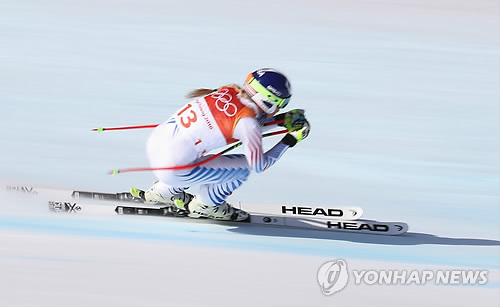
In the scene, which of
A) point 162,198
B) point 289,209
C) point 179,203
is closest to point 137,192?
point 162,198

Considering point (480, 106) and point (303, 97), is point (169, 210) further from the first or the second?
point (480, 106)

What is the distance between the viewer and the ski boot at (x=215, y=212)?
21.7 ft

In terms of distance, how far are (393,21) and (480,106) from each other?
2467 millimetres

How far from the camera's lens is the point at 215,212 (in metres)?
6.65

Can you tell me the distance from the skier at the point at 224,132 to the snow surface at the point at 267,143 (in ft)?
1.67

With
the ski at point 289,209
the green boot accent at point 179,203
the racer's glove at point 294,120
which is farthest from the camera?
the ski at point 289,209

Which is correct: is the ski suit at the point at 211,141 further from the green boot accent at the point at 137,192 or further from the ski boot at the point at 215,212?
the green boot accent at the point at 137,192

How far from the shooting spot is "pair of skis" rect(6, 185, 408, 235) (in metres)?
6.75

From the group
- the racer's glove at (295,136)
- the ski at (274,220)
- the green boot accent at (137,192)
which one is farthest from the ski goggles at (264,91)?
the green boot accent at (137,192)

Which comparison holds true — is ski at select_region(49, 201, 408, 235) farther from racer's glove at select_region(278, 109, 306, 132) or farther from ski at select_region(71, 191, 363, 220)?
racer's glove at select_region(278, 109, 306, 132)

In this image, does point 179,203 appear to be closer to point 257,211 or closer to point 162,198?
point 162,198

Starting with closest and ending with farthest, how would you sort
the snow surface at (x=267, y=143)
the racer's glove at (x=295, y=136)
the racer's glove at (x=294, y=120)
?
the snow surface at (x=267, y=143), the racer's glove at (x=295, y=136), the racer's glove at (x=294, y=120)

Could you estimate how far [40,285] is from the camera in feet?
18.1

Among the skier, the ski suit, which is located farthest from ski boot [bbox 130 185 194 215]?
the ski suit
